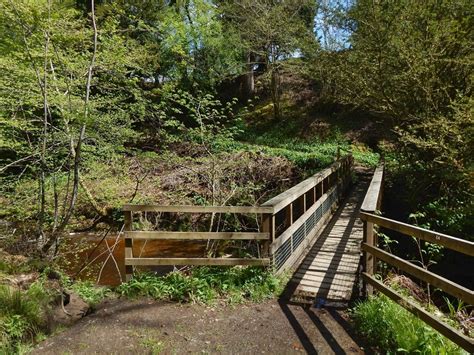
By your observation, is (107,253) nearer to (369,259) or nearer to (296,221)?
(296,221)

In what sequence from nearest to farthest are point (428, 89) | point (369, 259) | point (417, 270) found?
point (417, 270)
point (369, 259)
point (428, 89)

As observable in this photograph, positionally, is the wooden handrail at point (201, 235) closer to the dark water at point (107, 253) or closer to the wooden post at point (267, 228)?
the wooden post at point (267, 228)

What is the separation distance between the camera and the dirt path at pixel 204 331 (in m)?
3.75

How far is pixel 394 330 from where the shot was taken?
366 cm

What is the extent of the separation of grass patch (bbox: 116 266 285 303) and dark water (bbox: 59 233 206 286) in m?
3.43

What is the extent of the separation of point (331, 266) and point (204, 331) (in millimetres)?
2688

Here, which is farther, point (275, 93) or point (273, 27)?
point (275, 93)

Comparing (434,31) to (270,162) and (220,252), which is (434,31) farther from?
(220,252)

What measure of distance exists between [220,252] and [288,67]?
18202mm

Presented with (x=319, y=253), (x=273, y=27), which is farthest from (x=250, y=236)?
(x=273, y=27)

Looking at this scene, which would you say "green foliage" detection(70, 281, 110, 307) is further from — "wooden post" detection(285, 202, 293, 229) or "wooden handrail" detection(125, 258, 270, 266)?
"wooden post" detection(285, 202, 293, 229)

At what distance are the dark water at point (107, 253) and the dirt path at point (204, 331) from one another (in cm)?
408

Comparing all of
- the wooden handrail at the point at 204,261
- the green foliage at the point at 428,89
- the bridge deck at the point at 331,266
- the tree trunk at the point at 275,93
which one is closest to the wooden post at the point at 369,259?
the bridge deck at the point at 331,266

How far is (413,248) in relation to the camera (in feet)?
30.1
